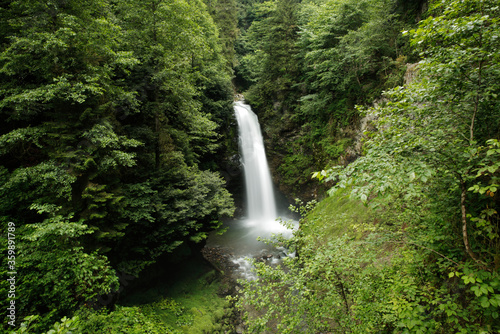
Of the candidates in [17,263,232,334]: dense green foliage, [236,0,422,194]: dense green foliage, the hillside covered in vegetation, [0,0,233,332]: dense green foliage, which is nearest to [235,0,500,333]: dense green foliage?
the hillside covered in vegetation

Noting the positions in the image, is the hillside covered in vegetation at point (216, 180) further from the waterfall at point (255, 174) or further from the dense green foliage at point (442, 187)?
the waterfall at point (255, 174)

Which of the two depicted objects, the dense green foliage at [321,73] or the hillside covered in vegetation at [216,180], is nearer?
the hillside covered in vegetation at [216,180]

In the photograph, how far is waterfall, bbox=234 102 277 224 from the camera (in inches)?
757

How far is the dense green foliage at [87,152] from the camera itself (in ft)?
16.3

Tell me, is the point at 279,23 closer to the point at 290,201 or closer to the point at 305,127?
the point at 305,127

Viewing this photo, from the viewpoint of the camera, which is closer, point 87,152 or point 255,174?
point 87,152

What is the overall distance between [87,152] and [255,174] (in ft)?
46.8

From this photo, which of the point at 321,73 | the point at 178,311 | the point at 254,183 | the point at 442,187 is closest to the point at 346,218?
the point at 442,187

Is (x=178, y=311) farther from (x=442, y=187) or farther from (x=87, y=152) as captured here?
(x=442, y=187)

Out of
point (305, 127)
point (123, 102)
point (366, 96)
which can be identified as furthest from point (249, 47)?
point (123, 102)

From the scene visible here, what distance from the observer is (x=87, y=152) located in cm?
642

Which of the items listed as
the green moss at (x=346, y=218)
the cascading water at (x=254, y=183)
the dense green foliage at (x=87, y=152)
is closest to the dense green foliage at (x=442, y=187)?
the green moss at (x=346, y=218)

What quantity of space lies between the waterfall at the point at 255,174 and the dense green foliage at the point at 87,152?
9299mm

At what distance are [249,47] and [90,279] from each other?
103 feet
